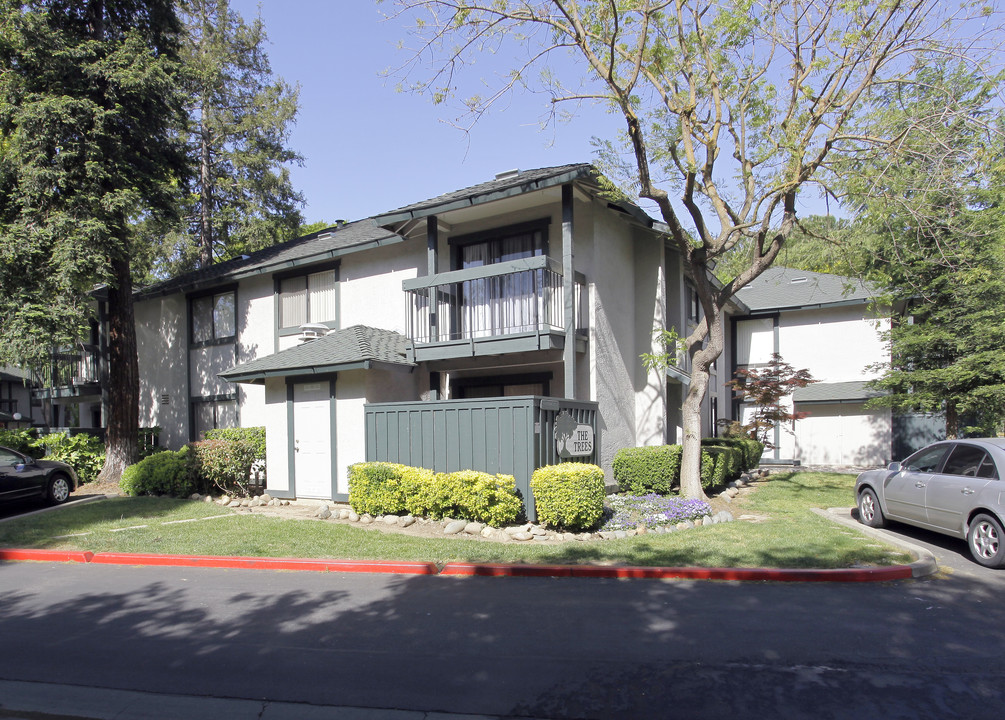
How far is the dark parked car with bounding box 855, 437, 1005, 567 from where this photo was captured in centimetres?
795

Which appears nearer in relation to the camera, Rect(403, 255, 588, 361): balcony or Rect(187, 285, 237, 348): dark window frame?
Rect(403, 255, 588, 361): balcony

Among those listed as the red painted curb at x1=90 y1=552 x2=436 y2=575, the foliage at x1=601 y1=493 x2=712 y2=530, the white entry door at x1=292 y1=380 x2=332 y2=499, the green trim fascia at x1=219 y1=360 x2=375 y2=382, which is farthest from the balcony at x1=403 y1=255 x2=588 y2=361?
the red painted curb at x1=90 y1=552 x2=436 y2=575

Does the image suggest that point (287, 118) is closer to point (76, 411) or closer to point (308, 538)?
point (76, 411)

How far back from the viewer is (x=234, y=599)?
7.14 m

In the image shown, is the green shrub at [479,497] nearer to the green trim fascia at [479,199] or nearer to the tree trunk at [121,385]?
the green trim fascia at [479,199]

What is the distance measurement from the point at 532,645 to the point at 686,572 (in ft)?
9.77

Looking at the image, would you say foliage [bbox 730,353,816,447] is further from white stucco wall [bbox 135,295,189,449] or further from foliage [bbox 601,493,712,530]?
white stucco wall [bbox 135,295,189,449]

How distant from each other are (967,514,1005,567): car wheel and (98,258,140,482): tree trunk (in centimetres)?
1833

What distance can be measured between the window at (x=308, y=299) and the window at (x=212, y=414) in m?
3.13

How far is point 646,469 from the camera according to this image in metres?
13.2

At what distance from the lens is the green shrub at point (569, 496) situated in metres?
Result: 9.89

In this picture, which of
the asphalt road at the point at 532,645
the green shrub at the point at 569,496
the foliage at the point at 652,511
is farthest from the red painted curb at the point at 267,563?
the foliage at the point at 652,511

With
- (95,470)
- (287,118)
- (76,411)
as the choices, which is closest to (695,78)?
(95,470)

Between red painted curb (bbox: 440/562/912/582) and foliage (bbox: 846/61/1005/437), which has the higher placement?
foliage (bbox: 846/61/1005/437)
